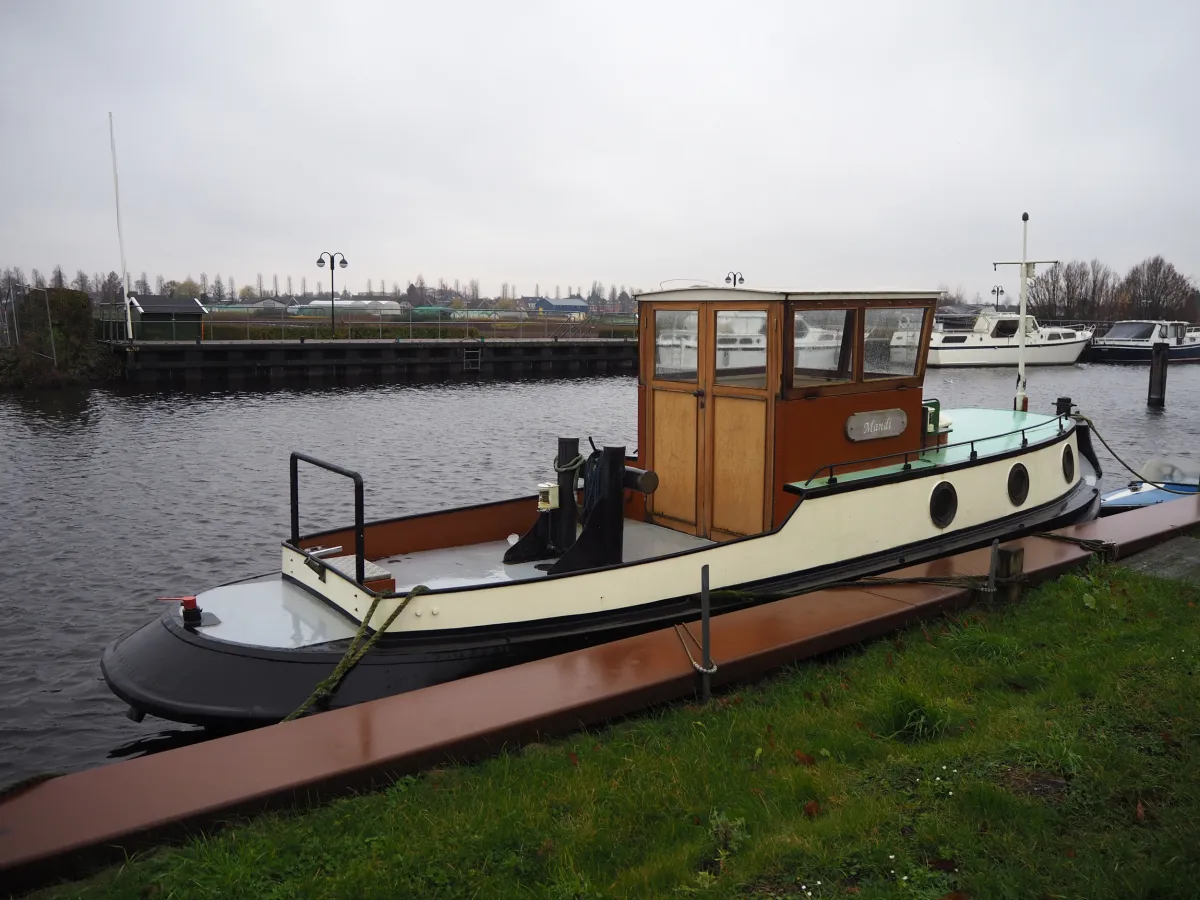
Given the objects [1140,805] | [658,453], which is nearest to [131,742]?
[658,453]

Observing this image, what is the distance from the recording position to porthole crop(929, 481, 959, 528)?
9039 mm

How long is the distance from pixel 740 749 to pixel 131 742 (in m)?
5.74

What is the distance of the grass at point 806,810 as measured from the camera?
12.8 ft

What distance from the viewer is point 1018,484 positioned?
33.2ft

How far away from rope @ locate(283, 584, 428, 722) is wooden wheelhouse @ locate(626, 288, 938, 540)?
9.83ft

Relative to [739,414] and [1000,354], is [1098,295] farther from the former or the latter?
[739,414]

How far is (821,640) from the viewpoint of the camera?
671 centimetres

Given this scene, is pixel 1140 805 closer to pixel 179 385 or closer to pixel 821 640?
pixel 821 640

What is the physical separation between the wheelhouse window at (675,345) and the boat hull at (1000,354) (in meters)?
47.4

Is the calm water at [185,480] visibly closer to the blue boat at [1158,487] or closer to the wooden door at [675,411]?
the blue boat at [1158,487]

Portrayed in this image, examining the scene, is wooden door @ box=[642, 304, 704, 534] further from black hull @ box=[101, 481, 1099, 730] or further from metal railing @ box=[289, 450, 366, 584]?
metal railing @ box=[289, 450, 366, 584]

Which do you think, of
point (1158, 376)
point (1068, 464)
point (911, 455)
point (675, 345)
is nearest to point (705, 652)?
point (675, 345)

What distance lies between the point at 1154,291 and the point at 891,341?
10816 centimetres

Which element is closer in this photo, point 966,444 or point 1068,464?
point 966,444
